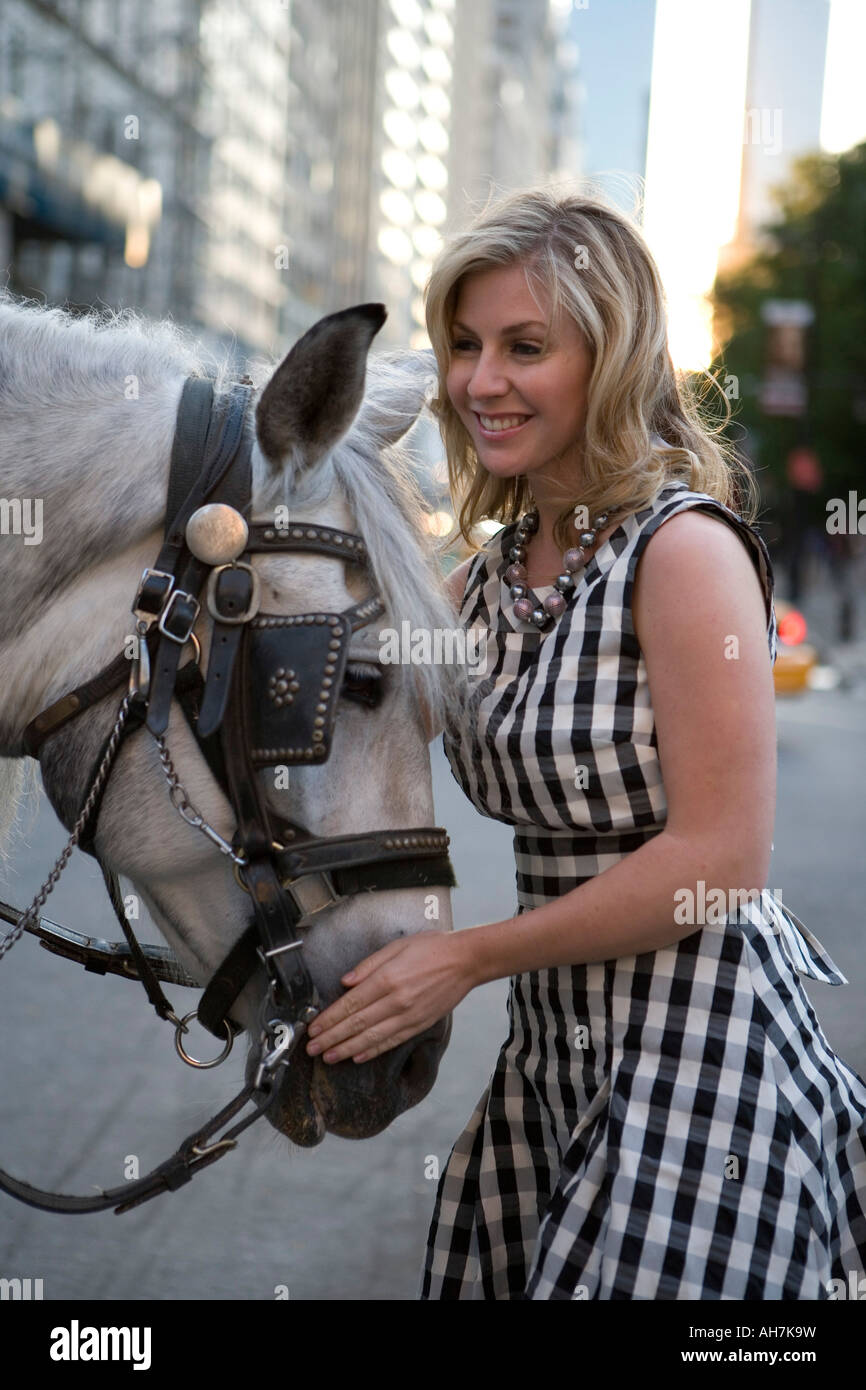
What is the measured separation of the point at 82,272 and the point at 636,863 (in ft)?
91.3

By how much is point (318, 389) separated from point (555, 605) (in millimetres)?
548

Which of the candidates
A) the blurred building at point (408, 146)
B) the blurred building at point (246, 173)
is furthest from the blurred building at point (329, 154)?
the blurred building at point (408, 146)

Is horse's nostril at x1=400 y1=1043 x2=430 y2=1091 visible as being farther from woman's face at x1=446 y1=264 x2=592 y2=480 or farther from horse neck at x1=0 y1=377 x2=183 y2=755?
woman's face at x1=446 y1=264 x2=592 y2=480

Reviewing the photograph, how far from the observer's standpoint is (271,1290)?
3.55 m

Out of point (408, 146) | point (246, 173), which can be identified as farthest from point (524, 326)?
point (408, 146)

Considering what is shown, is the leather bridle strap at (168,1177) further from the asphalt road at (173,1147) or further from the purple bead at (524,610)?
the purple bead at (524,610)

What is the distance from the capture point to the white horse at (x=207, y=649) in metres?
1.92

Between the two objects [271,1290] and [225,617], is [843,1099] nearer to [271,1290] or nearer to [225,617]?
[225,617]

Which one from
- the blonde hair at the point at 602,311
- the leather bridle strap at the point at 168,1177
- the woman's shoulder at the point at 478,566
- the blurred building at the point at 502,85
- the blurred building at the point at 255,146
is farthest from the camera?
the blurred building at the point at 502,85

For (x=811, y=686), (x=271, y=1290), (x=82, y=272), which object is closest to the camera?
(x=271, y=1290)

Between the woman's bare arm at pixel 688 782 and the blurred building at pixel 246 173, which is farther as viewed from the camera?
the blurred building at pixel 246 173

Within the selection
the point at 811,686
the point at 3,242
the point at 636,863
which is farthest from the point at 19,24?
the point at 636,863

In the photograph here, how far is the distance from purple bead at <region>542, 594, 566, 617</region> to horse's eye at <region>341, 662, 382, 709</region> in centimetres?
38

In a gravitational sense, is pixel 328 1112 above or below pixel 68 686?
below
